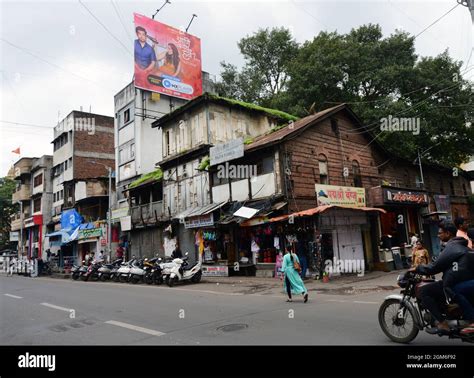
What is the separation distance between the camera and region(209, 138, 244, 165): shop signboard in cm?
1959

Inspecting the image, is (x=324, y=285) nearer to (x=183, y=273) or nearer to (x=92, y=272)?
(x=183, y=273)

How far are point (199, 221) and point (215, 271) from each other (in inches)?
118

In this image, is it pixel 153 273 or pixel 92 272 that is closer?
pixel 153 273

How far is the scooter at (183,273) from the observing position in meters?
16.2

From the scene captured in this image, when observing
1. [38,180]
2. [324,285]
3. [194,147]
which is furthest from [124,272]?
[38,180]

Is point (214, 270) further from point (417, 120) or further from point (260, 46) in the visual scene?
point (260, 46)

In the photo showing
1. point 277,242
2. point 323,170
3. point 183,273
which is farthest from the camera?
Answer: point 323,170

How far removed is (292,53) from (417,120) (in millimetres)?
16535

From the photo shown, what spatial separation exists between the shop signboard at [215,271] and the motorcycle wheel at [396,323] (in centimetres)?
1442

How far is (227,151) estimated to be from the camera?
66.8 feet

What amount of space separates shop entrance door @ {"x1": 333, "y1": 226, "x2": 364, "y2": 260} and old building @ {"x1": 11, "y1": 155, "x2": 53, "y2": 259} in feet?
127

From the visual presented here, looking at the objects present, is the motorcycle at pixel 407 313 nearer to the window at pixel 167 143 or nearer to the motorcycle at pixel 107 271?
the motorcycle at pixel 107 271

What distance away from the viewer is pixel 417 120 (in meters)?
25.8

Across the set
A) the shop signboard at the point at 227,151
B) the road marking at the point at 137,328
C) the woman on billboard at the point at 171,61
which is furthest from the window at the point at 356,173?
the woman on billboard at the point at 171,61
